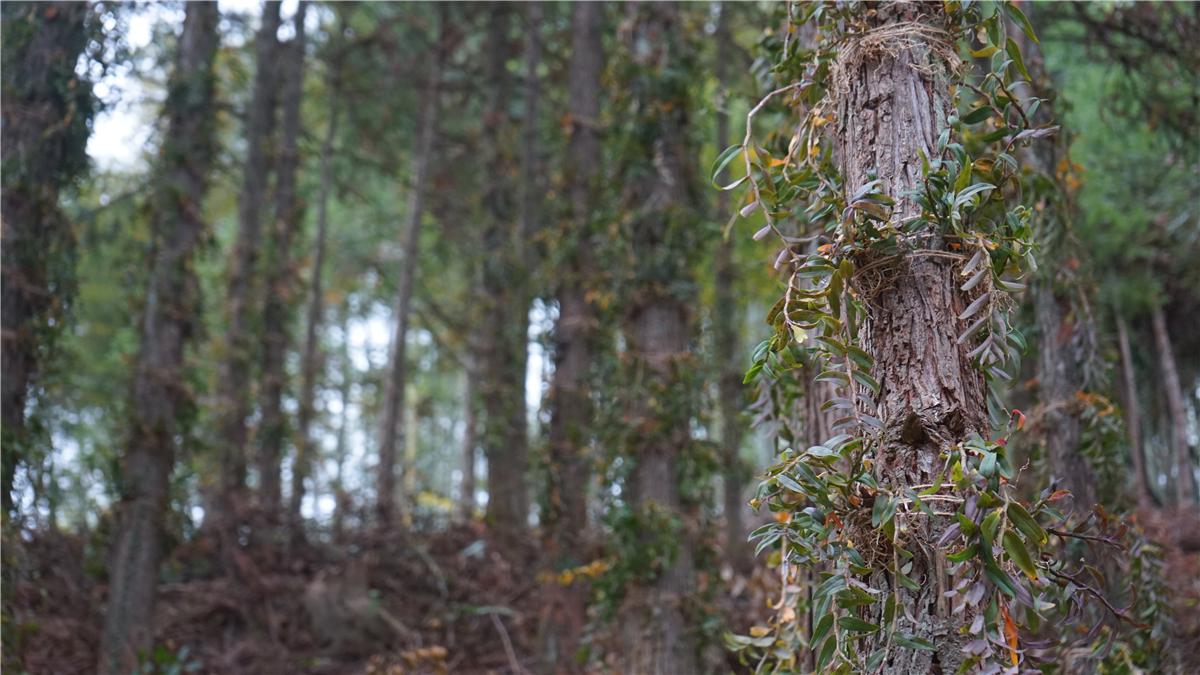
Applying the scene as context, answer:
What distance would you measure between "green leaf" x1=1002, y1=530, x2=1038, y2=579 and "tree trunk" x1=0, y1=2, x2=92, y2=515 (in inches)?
204

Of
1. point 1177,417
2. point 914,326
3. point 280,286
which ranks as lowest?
point 914,326

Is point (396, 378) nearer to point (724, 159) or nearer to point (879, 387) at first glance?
point (724, 159)

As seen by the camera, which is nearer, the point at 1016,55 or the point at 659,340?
the point at 1016,55

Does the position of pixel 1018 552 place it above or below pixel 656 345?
below

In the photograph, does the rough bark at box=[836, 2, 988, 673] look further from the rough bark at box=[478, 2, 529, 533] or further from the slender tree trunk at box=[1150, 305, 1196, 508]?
the slender tree trunk at box=[1150, 305, 1196, 508]

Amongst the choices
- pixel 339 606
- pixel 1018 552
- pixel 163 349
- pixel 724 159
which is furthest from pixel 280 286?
pixel 1018 552

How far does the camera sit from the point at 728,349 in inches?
383

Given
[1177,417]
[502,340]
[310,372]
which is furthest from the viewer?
[310,372]

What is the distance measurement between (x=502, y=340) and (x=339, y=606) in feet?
9.39

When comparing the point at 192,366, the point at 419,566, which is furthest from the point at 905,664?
the point at 419,566

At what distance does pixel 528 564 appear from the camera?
31.0ft

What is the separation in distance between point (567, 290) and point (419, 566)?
124 inches

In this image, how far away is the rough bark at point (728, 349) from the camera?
28.6ft

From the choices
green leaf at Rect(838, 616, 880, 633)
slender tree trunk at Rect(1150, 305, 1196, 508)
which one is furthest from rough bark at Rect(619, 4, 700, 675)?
slender tree trunk at Rect(1150, 305, 1196, 508)
